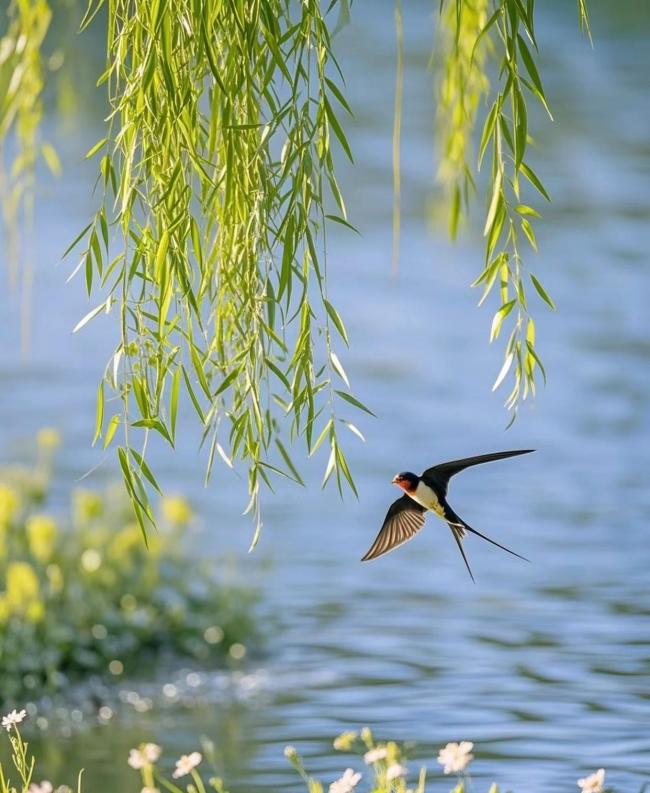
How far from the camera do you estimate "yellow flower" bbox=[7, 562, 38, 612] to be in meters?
5.41

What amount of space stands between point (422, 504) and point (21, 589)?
3.27 meters

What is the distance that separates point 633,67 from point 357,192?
486 centimetres

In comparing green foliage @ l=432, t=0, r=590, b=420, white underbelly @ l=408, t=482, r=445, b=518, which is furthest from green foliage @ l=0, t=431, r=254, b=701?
white underbelly @ l=408, t=482, r=445, b=518

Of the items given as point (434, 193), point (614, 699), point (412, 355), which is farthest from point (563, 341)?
point (614, 699)

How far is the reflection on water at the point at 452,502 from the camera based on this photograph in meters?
5.16

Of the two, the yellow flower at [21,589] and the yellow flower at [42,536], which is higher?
the yellow flower at [42,536]

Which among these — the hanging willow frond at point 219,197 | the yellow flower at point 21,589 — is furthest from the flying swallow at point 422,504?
the yellow flower at point 21,589

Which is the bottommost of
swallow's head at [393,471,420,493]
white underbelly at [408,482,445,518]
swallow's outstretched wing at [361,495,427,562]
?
swallow's outstretched wing at [361,495,427,562]

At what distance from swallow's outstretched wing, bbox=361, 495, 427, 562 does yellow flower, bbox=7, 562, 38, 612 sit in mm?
3000

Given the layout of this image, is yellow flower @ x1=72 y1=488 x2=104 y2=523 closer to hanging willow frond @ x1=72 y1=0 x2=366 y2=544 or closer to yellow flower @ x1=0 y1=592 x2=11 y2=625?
yellow flower @ x1=0 y1=592 x2=11 y2=625

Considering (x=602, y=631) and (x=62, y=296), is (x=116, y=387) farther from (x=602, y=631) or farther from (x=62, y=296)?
(x=62, y=296)

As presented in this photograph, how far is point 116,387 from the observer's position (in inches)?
97.2

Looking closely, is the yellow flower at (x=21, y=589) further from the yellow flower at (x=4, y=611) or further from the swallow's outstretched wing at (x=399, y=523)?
the swallow's outstretched wing at (x=399, y=523)

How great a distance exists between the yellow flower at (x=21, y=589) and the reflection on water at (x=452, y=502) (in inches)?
20.0
